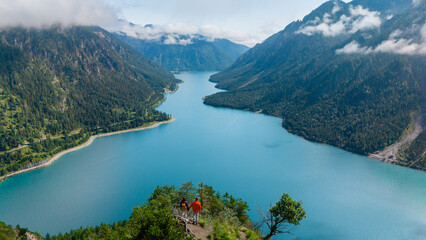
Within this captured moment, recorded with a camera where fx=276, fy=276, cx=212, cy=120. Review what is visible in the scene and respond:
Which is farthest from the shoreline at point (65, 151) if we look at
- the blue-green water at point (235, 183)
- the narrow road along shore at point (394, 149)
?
the narrow road along shore at point (394, 149)

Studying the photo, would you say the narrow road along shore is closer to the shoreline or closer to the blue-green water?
the blue-green water

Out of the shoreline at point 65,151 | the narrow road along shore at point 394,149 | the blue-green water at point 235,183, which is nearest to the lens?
the blue-green water at point 235,183

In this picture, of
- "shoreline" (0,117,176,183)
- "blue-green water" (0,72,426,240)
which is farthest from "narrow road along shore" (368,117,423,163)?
"shoreline" (0,117,176,183)

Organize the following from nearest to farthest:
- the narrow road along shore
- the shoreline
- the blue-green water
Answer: the blue-green water
the shoreline
the narrow road along shore

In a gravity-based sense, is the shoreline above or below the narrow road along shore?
below

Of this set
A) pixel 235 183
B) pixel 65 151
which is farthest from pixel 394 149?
pixel 65 151

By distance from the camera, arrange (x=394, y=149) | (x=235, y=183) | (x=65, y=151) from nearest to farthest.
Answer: (x=235, y=183) < (x=394, y=149) < (x=65, y=151)

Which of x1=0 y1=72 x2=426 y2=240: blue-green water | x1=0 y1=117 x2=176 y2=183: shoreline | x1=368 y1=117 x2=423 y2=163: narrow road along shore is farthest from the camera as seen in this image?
x1=368 y1=117 x2=423 y2=163: narrow road along shore

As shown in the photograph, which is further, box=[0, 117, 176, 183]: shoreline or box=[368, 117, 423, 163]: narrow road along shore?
box=[368, 117, 423, 163]: narrow road along shore

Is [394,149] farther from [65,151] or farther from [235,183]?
[65,151]

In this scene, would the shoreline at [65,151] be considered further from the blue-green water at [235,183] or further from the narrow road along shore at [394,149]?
the narrow road along shore at [394,149]
